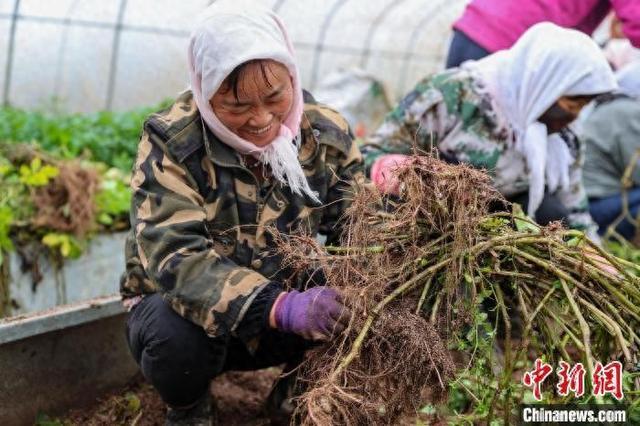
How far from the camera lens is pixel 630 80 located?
426 centimetres

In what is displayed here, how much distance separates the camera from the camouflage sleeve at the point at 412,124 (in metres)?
3.06

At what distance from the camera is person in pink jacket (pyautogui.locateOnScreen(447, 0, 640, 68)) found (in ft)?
12.7

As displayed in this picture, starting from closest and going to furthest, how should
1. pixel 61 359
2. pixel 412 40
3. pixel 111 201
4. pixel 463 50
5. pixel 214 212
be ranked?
pixel 214 212 < pixel 61 359 < pixel 111 201 < pixel 463 50 < pixel 412 40

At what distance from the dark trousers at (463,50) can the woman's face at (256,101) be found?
200 cm

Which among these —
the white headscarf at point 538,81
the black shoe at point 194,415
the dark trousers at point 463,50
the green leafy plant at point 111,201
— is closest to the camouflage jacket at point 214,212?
the black shoe at point 194,415

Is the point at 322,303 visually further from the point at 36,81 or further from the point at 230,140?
the point at 36,81

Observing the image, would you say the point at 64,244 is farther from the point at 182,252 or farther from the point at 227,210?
the point at 182,252

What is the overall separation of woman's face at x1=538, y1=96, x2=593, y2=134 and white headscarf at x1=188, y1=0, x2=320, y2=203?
3.84 feet

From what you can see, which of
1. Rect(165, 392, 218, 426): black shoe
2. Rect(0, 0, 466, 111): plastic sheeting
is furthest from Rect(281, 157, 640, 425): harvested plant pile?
Rect(0, 0, 466, 111): plastic sheeting

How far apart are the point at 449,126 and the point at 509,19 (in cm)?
107

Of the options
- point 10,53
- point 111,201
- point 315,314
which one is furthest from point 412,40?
point 315,314

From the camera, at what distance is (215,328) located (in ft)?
6.49

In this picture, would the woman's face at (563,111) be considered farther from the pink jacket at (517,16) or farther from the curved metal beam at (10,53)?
the curved metal beam at (10,53)

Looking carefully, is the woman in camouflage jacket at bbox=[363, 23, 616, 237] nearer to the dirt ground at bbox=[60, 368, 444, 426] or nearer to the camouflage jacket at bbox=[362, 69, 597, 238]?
the camouflage jacket at bbox=[362, 69, 597, 238]
